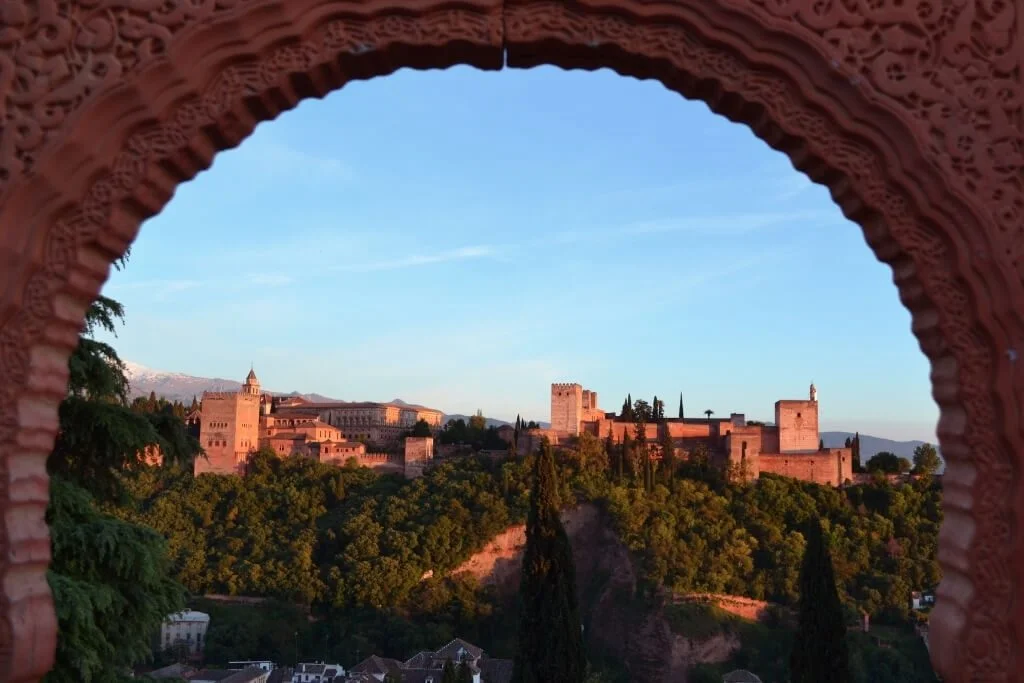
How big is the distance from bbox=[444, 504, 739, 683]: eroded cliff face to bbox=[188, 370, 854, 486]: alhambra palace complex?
6.15 metres

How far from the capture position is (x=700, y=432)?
42125 mm

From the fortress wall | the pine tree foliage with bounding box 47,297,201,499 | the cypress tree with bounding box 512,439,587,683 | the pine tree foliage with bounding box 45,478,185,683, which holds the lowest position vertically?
the cypress tree with bounding box 512,439,587,683

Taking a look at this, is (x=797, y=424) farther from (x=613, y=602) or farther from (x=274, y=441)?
(x=274, y=441)

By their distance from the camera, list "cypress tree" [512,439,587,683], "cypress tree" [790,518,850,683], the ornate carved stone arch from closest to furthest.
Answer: the ornate carved stone arch → "cypress tree" [790,518,850,683] → "cypress tree" [512,439,587,683]

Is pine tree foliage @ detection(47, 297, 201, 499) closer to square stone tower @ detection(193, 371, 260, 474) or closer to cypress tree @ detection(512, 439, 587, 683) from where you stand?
cypress tree @ detection(512, 439, 587, 683)

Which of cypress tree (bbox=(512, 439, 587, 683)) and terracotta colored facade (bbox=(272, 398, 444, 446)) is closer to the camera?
cypress tree (bbox=(512, 439, 587, 683))

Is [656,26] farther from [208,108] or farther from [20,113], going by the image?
[20,113]

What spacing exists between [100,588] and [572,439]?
37.3 m

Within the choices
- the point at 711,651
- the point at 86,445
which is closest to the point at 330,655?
the point at 711,651

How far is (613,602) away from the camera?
106 feet

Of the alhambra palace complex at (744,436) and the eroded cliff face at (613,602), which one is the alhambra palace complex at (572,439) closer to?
the alhambra palace complex at (744,436)

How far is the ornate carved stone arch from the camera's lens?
98.9 inches

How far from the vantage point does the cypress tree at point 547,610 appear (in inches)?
682

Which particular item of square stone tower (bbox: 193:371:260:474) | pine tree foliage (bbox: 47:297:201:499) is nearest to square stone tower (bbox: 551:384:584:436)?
square stone tower (bbox: 193:371:260:474)
